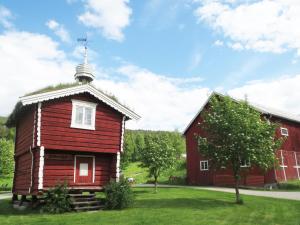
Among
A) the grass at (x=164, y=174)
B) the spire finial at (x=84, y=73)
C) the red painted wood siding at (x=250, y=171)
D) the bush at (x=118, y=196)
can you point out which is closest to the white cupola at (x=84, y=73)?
the spire finial at (x=84, y=73)

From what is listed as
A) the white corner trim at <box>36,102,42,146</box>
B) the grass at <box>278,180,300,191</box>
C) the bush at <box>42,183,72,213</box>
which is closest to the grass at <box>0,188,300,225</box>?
the bush at <box>42,183,72,213</box>

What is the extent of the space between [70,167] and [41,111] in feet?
13.5

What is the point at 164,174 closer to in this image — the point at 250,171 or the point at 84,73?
the point at 250,171

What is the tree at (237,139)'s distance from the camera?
72.1 feet

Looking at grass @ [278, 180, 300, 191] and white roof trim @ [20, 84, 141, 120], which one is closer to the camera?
white roof trim @ [20, 84, 141, 120]

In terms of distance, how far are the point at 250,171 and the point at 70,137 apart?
77.2 feet

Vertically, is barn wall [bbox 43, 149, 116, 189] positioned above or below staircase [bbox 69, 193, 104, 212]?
above

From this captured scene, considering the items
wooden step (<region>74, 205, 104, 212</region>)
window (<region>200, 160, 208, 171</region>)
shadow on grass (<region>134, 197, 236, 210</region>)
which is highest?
window (<region>200, 160, 208, 171</region>)

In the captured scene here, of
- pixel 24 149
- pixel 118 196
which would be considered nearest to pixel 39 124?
pixel 24 149

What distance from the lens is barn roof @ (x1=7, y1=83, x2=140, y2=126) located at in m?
19.8

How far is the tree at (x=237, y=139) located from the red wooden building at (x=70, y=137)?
17.9 ft

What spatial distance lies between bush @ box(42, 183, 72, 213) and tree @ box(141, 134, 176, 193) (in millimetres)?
12867

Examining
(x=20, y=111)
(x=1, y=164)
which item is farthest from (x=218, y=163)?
(x=1, y=164)

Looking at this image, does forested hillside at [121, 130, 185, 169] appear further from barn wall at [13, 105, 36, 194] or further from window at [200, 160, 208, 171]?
barn wall at [13, 105, 36, 194]
